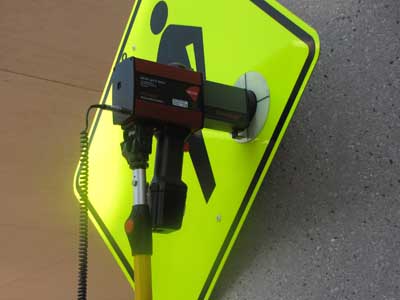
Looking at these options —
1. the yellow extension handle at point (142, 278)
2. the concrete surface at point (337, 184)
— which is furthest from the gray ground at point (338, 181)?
the yellow extension handle at point (142, 278)

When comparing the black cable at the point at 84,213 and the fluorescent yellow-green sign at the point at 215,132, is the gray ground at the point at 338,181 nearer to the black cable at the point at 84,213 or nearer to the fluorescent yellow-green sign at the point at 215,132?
the fluorescent yellow-green sign at the point at 215,132

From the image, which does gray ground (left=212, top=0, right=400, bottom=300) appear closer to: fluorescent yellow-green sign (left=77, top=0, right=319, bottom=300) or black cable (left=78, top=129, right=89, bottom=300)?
fluorescent yellow-green sign (left=77, top=0, right=319, bottom=300)

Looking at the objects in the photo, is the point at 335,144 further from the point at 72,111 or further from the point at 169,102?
the point at 72,111

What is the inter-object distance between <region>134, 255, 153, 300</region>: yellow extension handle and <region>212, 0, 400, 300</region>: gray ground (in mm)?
163

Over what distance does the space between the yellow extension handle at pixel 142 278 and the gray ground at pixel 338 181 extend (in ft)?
0.54

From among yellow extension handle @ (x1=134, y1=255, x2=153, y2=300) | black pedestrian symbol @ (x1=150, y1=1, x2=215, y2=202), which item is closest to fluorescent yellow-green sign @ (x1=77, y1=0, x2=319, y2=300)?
black pedestrian symbol @ (x1=150, y1=1, x2=215, y2=202)

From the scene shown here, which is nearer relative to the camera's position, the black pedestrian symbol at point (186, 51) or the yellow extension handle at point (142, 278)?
the yellow extension handle at point (142, 278)

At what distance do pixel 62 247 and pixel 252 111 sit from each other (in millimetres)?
928

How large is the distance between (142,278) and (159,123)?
0.55 feet

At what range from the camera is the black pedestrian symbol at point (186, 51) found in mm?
696

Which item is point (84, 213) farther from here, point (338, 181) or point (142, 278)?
point (338, 181)

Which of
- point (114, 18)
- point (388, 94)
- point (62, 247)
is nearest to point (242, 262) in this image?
point (388, 94)

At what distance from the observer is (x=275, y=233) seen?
0.65 meters

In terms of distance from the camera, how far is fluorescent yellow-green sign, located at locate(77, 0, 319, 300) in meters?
0.59
